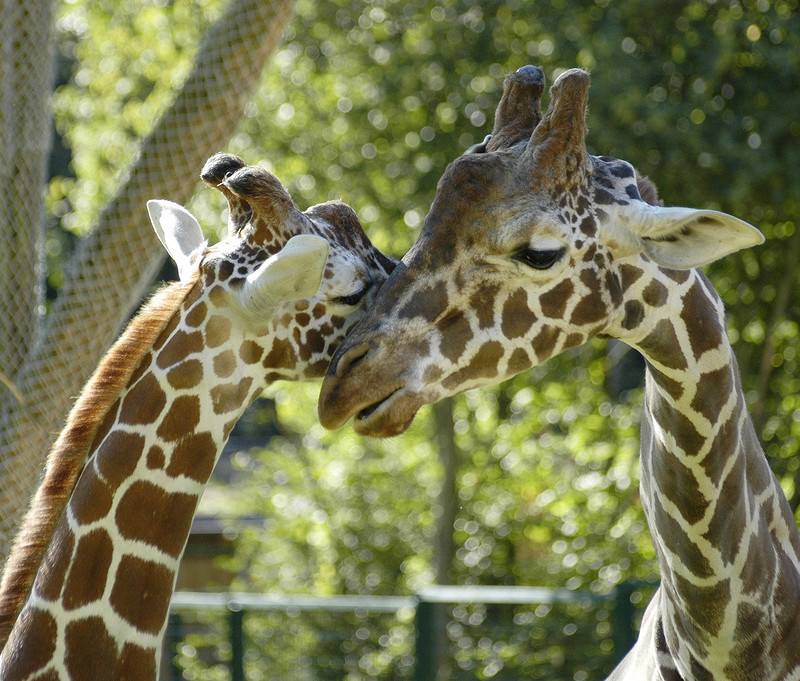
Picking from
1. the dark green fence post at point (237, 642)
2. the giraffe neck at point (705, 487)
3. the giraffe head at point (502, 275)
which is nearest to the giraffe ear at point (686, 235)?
the giraffe head at point (502, 275)

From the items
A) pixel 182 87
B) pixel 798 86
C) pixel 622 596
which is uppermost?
pixel 182 87

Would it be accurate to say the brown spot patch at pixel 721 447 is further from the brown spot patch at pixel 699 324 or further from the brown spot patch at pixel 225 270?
the brown spot patch at pixel 225 270

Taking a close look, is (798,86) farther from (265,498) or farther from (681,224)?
(265,498)

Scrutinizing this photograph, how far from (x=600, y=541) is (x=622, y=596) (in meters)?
2.85

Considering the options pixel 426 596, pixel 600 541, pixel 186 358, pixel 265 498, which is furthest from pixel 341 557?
pixel 186 358

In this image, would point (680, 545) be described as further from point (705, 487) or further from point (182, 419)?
point (182, 419)

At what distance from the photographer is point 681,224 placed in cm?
254

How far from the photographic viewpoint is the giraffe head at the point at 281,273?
2654mm

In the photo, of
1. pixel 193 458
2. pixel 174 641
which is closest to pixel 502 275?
pixel 193 458

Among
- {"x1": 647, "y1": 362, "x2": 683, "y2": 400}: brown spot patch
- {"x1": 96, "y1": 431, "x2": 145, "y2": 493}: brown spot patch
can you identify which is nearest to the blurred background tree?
{"x1": 647, "y1": 362, "x2": 683, "y2": 400}: brown spot patch

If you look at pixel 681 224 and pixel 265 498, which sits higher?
pixel 681 224

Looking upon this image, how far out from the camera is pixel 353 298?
9.71 ft

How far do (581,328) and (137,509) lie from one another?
1.30m

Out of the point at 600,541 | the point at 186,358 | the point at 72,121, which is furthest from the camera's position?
the point at 72,121
